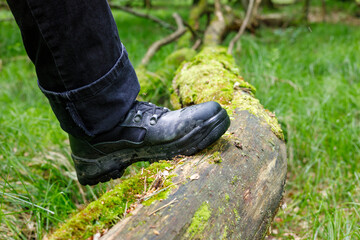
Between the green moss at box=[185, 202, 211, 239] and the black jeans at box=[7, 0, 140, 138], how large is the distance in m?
0.56

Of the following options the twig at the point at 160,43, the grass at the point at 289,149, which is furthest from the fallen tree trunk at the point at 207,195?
the twig at the point at 160,43

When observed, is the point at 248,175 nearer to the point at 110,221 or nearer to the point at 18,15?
the point at 110,221

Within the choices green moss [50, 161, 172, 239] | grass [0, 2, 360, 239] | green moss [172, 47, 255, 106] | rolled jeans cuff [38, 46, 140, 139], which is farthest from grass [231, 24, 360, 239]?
rolled jeans cuff [38, 46, 140, 139]

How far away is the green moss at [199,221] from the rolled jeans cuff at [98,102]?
0.56 meters

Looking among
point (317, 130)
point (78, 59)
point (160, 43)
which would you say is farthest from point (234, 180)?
point (160, 43)

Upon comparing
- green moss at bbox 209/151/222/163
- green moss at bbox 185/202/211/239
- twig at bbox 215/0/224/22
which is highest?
twig at bbox 215/0/224/22

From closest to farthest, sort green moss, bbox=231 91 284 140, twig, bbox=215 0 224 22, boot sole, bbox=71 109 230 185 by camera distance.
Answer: boot sole, bbox=71 109 230 185 → green moss, bbox=231 91 284 140 → twig, bbox=215 0 224 22

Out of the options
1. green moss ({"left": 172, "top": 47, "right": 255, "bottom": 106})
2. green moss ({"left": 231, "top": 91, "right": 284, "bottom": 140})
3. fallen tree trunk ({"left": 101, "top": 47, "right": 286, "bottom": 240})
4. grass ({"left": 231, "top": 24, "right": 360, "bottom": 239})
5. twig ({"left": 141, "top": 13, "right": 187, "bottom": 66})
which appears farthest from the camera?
twig ({"left": 141, "top": 13, "right": 187, "bottom": 66})

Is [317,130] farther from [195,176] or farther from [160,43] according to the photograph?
[160,43]

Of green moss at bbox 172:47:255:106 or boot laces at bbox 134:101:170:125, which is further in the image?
green moss at bbox 172:47:255:106

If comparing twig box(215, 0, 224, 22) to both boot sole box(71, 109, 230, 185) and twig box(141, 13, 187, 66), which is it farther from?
boot sole box(71, 109, 230, 185)

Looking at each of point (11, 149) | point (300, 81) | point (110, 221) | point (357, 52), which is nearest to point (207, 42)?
point (300, 81)

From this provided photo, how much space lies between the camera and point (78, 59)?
3.48 ft

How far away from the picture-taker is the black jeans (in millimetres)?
994
